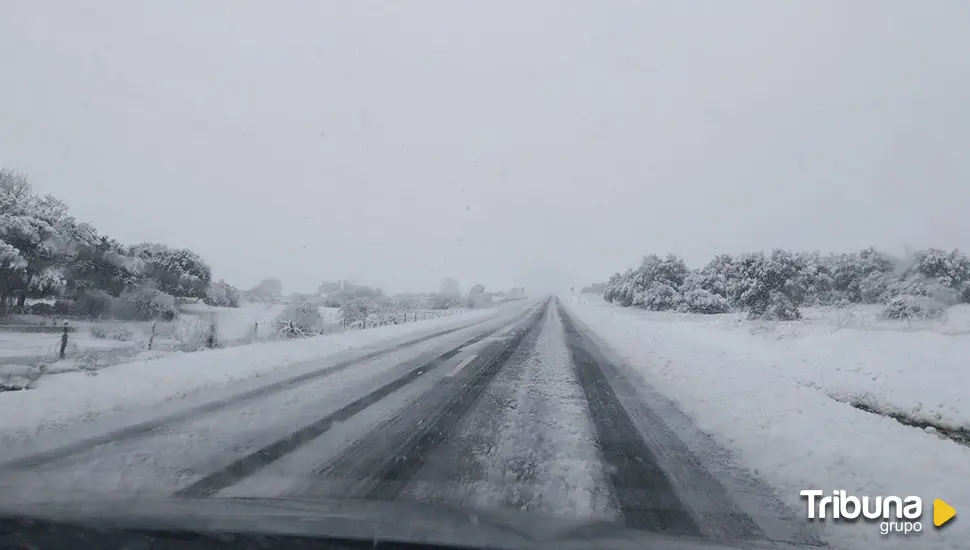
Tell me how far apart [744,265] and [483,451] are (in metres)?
30.4

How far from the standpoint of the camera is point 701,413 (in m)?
6.78

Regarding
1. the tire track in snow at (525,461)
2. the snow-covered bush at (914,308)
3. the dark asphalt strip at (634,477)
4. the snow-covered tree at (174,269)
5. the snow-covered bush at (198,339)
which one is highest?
the snow-covered bush at (914,308)

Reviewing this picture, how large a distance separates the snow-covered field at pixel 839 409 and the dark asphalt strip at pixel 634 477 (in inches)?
35.3

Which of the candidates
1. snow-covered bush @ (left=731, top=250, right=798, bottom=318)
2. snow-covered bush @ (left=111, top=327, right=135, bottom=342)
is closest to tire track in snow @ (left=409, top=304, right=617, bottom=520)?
→ snow-covered bush @ (left=111, top=327, right=135, bottom=342)

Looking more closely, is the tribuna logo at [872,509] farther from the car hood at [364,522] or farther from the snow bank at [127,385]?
the snow bank at [127,385]

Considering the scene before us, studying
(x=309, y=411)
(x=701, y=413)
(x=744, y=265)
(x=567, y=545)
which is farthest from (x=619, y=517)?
(x=744, y=265)

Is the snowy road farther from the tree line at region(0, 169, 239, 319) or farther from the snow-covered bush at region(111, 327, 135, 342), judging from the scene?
the tree line at region(0, 169, 239, 319)

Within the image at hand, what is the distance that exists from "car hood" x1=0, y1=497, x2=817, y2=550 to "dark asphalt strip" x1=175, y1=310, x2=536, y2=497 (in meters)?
0.34

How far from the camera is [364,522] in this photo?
120 inches

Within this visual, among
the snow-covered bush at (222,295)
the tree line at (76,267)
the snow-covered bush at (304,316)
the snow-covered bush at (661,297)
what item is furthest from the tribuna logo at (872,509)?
the snow-covered bush at (661,297)

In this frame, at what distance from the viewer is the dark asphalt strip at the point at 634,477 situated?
3.32m

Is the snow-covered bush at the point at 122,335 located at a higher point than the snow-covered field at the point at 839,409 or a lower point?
lower

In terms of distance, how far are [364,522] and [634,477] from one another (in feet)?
7.74

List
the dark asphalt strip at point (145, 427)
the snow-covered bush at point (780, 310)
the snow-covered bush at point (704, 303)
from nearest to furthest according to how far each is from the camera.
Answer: the dark asphalt strip at point (145, 427) → the snow-covered bush at point (780, 310) → the snow-covered bush at point (704, 303)
